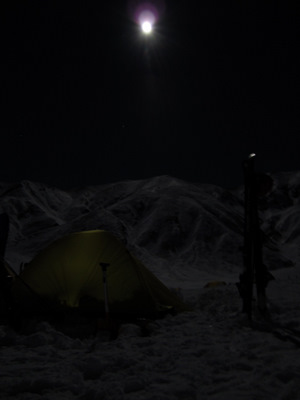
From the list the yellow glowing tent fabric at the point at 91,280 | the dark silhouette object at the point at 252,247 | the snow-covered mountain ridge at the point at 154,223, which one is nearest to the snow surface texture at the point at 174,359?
the dark silhouette object at the point at 252,247

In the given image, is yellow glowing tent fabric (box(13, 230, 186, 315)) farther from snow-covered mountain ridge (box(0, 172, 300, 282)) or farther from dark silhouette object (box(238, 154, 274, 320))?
snow-covered mountain ridge (box(0, 172, 300, 282))

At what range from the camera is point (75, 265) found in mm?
7609

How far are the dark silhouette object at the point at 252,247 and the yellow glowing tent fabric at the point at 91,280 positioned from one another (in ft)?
6.23

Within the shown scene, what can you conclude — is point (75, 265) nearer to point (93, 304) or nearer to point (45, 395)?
point (93, 304)

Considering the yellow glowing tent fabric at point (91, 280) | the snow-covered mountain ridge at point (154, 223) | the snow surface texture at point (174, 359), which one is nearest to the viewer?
the snow surface texture at point (174, 359)

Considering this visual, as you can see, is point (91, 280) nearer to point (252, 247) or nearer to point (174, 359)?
point (174, 359)

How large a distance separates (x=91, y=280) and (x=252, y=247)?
392cm

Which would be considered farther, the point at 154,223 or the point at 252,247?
the point at 154,223

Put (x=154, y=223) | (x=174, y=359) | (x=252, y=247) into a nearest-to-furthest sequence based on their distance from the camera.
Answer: (x=174, y=359)
(x=252, y=247)
(x=154, y=223)

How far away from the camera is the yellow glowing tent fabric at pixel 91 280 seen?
7.02 meters

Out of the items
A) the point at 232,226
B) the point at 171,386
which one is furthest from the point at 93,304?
the point at 232,226

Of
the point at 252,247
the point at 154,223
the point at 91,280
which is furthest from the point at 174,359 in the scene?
the point at 154,223

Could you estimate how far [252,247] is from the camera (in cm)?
724

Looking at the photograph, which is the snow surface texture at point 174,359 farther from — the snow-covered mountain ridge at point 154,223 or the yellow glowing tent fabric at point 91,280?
the snow-covered mountain ridge at point 154,223
